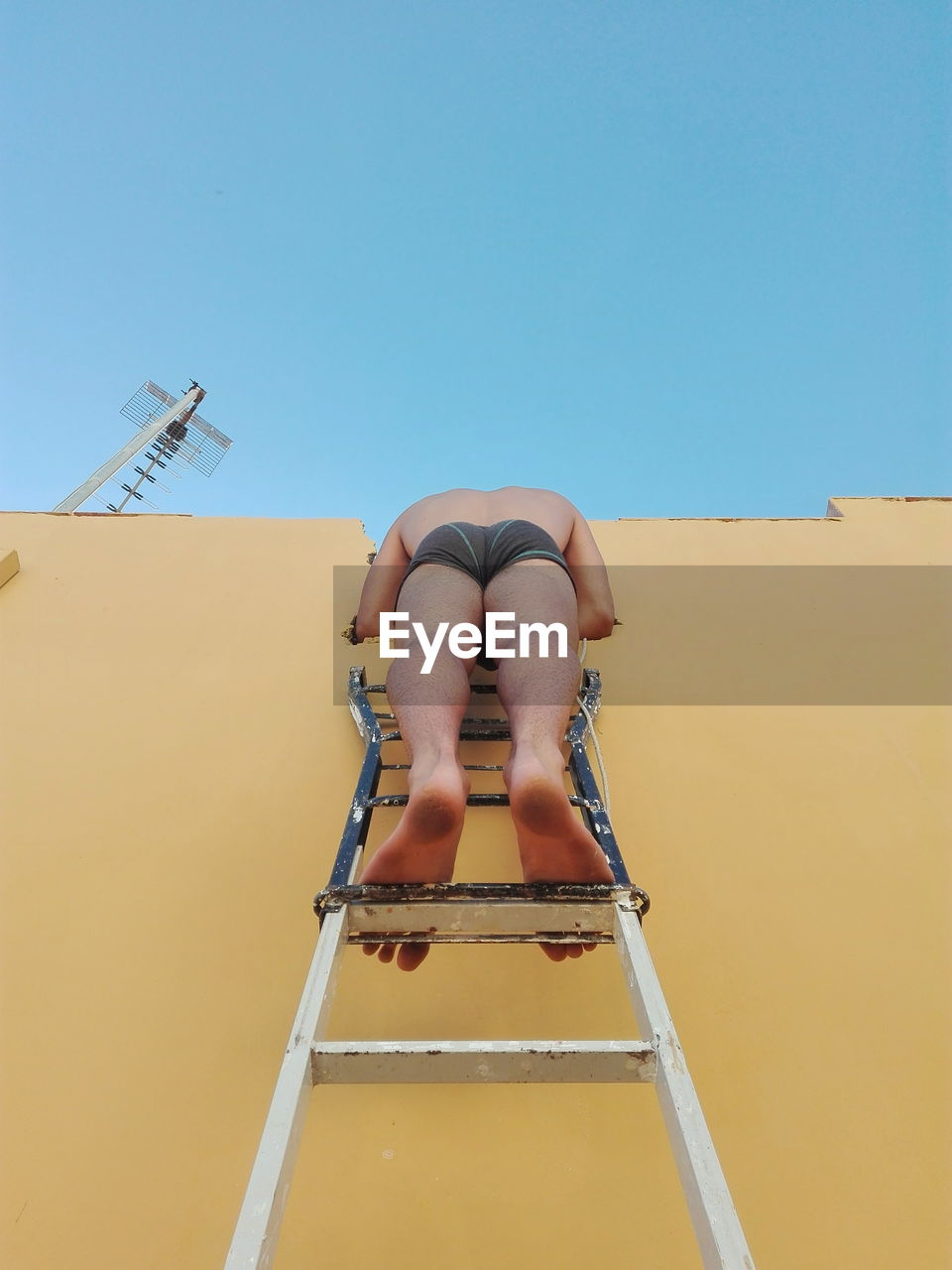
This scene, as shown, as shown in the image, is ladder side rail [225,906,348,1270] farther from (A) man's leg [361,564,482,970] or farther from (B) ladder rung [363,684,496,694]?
(B) ladder rung [363,684,496,694]

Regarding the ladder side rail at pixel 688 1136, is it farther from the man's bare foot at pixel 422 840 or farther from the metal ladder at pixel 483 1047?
the man's bare foot at pixel 422 840

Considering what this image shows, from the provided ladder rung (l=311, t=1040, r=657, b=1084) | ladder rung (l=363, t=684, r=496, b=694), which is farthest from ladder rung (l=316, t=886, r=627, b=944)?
ladder rung (l=363, t=684, r=496, b=694)

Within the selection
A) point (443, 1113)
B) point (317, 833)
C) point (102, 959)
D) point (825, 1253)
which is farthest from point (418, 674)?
point (825, 1253)

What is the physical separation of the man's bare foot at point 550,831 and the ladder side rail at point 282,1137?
350mm

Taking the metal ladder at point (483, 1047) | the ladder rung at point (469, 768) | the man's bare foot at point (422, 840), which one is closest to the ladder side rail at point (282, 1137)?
the metal ladder at point (483, 1047)

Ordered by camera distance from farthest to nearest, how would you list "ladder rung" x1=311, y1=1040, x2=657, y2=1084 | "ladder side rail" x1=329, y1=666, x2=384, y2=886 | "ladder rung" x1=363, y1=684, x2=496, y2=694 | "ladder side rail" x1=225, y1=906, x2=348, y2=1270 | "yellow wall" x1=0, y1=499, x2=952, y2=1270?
"ladder rung" x1=363, y1=684, x2=496, y2=694, "ladder side rail" x1=329, y1=666, x2=384, y2=886, "yellow wall" x1=0, y1=499, x2=952, y2=1270, "ladder rung" x1=311, y1=1040, x2=657, y2=1084, "ladder side rail" x1=225, y1=906, x2=348, y2=1270

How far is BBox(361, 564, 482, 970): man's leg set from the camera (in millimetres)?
1117

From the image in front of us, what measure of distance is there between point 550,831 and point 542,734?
0.19 m

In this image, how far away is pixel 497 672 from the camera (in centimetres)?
151

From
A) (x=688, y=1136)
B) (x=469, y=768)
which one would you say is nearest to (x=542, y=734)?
(x=469, y=768)

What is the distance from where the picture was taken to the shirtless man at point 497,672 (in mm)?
1129

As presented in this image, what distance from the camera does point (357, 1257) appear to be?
1.00 meters

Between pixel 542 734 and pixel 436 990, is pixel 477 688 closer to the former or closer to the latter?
pixel 542 734

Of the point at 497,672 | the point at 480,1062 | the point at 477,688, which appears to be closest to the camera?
the point at 480,1062
